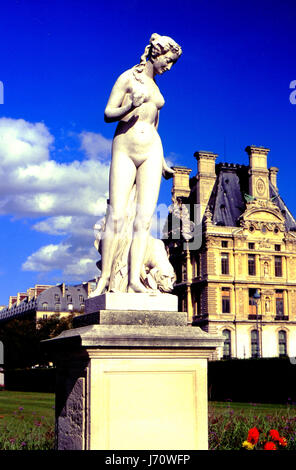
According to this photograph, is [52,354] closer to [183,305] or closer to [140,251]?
[140,251]

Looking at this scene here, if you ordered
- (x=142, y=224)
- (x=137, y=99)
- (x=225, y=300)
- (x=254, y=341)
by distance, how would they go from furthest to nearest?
(x=254, y=341), (x=225, y=300), (x=142, y=224), (x=137, y=99)

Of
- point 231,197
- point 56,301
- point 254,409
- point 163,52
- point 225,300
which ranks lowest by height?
point 254,409

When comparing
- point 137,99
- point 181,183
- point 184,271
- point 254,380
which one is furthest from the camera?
point 181,183

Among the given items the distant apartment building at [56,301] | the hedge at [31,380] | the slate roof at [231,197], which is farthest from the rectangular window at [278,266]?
the distant apartment building at [56,301]

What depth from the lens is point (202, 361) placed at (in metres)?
6.84

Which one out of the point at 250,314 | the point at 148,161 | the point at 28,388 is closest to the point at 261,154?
the point at 250,314

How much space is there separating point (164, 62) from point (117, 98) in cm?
72

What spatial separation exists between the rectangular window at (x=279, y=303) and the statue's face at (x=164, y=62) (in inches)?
2613

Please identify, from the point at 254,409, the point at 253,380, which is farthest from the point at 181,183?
the point at 254,409

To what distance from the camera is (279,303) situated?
72.1 metres

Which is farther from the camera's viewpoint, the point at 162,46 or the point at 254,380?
the point at 254,380

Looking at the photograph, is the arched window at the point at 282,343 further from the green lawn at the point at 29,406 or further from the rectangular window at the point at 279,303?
the green lawn at the point at 29,406

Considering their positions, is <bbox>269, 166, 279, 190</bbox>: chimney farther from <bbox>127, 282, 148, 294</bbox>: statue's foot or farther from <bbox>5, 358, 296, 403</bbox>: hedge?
<bbox>127, 282, 148, 294</bbox>: statue's foot

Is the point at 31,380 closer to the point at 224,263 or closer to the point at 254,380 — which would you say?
the point at 224,263
